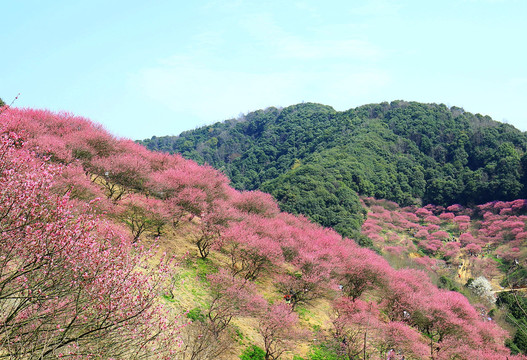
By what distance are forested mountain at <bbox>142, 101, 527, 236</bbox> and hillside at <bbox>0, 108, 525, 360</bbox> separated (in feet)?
80.8

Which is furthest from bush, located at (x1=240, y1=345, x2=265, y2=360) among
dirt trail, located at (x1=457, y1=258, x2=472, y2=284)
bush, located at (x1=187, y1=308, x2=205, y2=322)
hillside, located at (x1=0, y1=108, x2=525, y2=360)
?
dirt trail, located at (x1=457, y1=258, x2=472, y2=284)

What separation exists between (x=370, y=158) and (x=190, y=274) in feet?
204

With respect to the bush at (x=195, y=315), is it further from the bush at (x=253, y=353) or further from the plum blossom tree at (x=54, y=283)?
the plum blossom tree at (x=54, y=283)

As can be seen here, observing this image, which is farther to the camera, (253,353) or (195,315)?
(253,353)

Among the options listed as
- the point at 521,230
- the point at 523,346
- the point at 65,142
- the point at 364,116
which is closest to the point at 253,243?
the point at 65,142

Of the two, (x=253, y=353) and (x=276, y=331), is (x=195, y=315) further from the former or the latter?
(x=276, y=331)

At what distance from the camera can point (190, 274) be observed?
1859cm

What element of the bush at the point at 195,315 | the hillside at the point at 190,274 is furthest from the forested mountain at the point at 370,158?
the bush at the point at 195,315

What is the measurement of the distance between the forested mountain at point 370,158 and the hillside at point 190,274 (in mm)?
24614

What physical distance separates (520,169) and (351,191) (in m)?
37.8

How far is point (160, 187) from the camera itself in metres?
22.2

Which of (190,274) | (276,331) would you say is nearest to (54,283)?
(276,331)

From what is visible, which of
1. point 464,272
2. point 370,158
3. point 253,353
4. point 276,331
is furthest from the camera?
point 370,158

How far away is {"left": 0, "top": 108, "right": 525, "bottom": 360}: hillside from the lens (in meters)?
5.17
